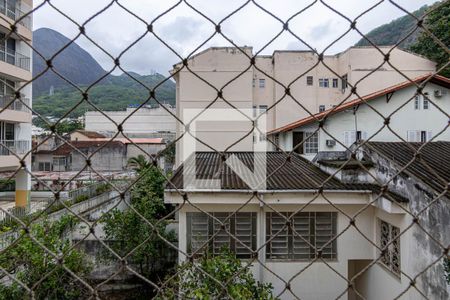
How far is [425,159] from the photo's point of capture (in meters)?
3.07

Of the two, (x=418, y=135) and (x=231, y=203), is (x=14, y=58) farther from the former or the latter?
(x=418, y=135)

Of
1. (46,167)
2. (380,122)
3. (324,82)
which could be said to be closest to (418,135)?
(380,122)

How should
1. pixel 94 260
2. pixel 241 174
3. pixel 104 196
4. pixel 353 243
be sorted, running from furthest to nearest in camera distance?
pixel 104 196, pixel 94 260, pixel 241 174, pixel 353 243

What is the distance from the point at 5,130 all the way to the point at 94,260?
4515 millimetres

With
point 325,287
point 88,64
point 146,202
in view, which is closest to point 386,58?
point 88,64

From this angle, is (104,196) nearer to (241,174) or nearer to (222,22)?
(241,174)

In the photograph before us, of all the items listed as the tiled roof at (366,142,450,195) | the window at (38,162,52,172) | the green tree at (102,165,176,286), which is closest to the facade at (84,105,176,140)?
the tiled roof at (366,142,450,195)

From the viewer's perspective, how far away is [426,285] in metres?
3.04

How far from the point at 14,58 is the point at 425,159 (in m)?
8.48

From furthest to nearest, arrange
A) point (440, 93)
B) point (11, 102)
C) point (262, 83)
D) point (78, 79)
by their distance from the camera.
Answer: point (262, 83), point (440, 93), point (78, 79), point (11, 102)

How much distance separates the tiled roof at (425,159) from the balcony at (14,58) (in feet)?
25.0

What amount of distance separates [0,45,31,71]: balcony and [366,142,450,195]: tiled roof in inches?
300

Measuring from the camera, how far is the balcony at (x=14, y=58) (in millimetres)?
6971

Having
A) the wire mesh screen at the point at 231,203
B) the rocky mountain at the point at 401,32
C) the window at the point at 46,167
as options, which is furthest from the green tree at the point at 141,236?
the rocky mountain at the point at 401,32
